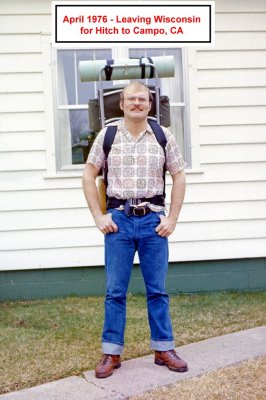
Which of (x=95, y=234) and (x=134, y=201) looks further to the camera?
(x=95, y=234)

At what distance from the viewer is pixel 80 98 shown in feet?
23.2

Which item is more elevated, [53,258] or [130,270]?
[130,270]

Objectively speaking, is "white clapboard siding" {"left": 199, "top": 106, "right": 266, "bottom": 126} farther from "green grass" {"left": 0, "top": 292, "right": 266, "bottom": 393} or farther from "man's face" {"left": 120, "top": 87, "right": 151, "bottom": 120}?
"man's face" {"left": 120, "top": 87, "right": 151, "bottom": 120}

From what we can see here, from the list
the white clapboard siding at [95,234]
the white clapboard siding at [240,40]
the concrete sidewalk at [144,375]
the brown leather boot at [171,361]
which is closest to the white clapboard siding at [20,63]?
the white clapboard siding at [95,234]

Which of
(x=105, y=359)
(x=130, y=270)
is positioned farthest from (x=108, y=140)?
(x=105, y=359)

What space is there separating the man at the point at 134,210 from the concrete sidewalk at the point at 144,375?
4.3 inches

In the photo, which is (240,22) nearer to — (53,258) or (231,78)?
(231,78)

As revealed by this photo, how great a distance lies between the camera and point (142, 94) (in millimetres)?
4285

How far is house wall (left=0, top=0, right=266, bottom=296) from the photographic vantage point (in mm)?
6867

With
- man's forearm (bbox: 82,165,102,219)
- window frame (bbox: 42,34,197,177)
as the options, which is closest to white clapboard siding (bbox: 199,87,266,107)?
window frame (bbox: 42,34,197,177)

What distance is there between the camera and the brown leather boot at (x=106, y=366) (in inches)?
174

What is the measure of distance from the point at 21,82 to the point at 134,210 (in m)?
3.08

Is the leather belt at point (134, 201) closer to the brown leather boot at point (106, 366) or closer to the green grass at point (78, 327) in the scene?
the brown leather boot at point (106, 366)

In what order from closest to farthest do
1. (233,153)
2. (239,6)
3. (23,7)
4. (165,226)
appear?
1. (165,226)
2. (23,7)
3. (239,6)
4. (233,153)
